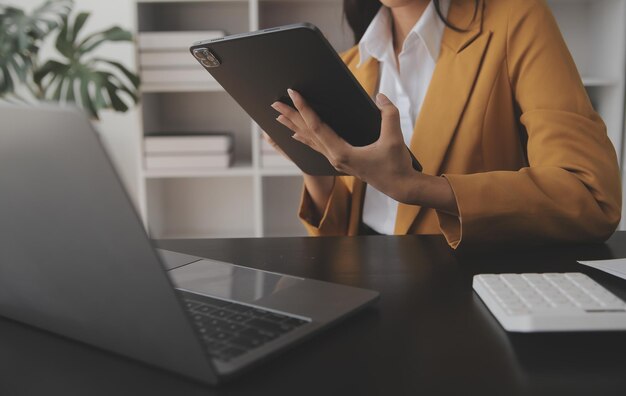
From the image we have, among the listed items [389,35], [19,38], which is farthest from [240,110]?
[389,35]

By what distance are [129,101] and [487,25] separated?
71.6 inches

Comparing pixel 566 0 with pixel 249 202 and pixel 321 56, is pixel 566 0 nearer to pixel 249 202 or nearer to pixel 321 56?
pixel 249 202

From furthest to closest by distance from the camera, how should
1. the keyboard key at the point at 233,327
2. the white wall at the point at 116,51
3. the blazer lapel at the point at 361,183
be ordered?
the white wall at the point at 116,51
the blazer lapel at the point at 361,183
the keyboard key at the point at 233,327

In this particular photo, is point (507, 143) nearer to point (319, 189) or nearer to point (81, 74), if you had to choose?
point (319, 189)

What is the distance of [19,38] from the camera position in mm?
2047

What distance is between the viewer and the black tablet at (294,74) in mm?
757

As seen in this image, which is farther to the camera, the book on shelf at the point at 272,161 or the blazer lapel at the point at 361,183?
the book on shelf at the point at 272,161

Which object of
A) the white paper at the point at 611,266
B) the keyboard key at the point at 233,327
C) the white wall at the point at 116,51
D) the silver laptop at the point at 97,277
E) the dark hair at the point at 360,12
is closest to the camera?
the silver laptop at the point at 97,277

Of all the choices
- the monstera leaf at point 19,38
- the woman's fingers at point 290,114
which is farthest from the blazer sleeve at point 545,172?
the monstera leaf at point 19,38

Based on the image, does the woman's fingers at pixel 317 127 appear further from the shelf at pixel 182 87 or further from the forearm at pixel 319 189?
the shelf at pixel 182 87

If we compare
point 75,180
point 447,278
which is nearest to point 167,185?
point 447,278

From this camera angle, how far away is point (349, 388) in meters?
0.42

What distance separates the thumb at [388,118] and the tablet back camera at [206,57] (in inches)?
9.7

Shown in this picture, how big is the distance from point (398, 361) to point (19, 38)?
2.00 metres
